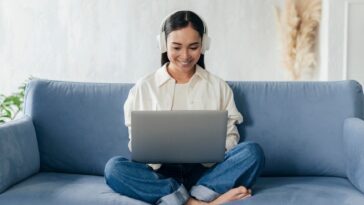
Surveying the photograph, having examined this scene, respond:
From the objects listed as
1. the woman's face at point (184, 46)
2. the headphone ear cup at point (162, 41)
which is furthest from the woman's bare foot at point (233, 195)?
the headphone ear cup at point (162, 41)

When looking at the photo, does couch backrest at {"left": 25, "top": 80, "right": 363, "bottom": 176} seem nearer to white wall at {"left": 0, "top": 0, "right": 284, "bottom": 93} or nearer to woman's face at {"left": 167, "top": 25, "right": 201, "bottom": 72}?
woman's face at {"left": 167, "top": 25, "right": 201, "bottom": 72}

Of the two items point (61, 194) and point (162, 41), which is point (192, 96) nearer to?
point (162, 41)

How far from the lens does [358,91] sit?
2076 millimetres

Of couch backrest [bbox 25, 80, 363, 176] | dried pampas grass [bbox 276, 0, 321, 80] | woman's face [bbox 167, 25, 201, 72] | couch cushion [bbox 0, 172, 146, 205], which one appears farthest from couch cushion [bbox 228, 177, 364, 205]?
dried pampas grass [bbox 276, 0, 321, 80]

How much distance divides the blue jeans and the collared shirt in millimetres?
190

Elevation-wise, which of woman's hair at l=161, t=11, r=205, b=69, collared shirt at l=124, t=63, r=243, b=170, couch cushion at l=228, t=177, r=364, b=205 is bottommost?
couch cushion at l=228, t=177, r=364, b=205

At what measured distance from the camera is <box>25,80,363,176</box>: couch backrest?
2023 millimetres

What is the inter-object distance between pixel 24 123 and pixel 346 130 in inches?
52.1

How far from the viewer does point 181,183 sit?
179cm

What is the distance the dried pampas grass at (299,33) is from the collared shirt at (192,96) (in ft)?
3.77

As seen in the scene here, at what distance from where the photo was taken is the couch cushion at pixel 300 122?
6.61 feet

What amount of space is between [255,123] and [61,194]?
0.86 m

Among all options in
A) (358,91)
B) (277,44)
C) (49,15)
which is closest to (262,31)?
(277,44)

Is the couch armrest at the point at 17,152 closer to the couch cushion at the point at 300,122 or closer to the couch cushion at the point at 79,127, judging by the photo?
the couch cushion at the point at 79,127
